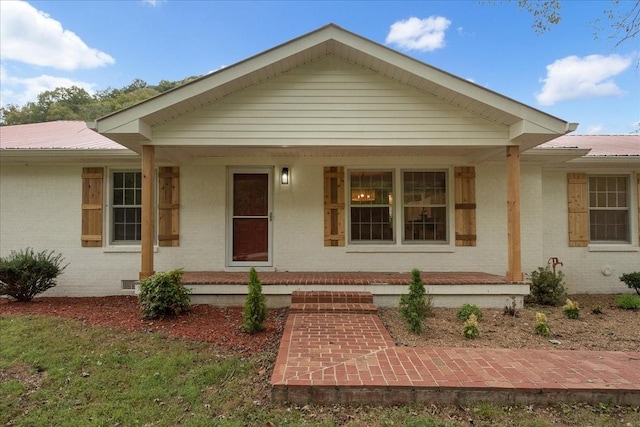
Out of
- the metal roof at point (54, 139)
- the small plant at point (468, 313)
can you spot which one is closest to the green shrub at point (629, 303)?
the small plant at point (468, 313)

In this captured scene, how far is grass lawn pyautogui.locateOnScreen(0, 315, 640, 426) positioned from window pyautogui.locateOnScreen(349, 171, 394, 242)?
12.3 ft

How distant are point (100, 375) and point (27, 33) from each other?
2248 cm

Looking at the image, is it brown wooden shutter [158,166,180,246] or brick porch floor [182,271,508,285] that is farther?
brown wooden shutter [158,166,180,246]

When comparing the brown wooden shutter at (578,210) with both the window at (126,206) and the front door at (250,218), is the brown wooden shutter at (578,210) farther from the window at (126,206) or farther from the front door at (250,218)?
the window at (126,206)

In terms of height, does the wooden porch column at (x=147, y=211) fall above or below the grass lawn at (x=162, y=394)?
above

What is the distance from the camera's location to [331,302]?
17.9 feet

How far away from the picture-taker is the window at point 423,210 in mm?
7129

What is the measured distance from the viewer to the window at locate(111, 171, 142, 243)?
277 inches

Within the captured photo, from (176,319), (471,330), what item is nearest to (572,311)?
(471,330)

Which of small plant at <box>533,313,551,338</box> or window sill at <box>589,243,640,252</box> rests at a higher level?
window sill at <box>589,243,640,252</box>

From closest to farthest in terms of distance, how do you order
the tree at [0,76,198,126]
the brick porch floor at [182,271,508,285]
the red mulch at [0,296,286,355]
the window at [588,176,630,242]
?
1. the red mulch at [0,296,286,355]
2. the brick porch floor at [182,271,508,285]
3. the window at [588,176,630,242]
4. the tree at [0,76,198,126]

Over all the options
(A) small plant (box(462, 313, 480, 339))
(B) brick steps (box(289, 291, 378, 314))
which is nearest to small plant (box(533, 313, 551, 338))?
(A) small plant (box(462, 313, 480, 339))

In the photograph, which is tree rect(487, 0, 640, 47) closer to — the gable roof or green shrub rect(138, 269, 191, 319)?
the gable roof

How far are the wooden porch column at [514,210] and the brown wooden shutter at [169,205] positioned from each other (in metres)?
6.22
